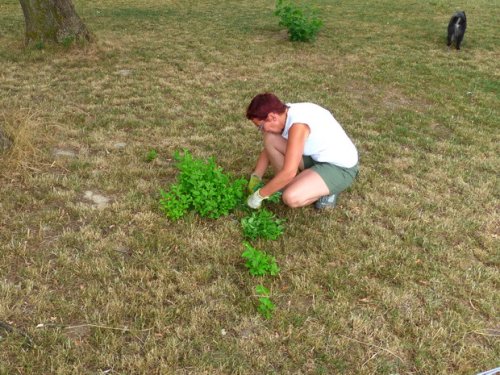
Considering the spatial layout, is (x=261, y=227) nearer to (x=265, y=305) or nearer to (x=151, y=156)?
(x=265, y=305)

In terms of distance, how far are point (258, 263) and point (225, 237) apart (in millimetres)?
478

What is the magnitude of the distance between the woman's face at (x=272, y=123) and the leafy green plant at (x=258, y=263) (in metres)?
0.91

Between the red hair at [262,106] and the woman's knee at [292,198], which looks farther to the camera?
the woman's knee at [292,198]

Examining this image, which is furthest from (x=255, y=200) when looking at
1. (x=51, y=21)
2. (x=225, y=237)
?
(x=51, y=21)

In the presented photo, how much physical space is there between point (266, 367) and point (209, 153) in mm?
2516

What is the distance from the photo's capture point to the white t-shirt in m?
3.34

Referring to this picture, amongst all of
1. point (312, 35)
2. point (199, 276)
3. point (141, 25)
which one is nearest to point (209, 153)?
point (199, 276)

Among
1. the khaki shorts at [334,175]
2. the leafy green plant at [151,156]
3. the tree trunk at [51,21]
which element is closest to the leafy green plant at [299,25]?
the tree trunk at [51,21]

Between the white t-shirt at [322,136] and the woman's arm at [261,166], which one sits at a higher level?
the white t-shirt at [322,136]

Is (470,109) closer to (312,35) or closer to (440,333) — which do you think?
(312,35)

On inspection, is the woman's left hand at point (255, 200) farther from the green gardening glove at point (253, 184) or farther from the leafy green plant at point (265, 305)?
the leafy green plant at point (265, 305)

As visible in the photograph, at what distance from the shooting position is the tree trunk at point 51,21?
7160mm

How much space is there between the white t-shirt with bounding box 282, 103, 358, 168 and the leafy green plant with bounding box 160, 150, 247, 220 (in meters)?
0.59

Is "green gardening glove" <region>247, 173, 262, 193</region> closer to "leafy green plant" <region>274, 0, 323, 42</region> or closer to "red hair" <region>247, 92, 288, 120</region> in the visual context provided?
"red hair" <region>247, 92, 288, 120</region>
